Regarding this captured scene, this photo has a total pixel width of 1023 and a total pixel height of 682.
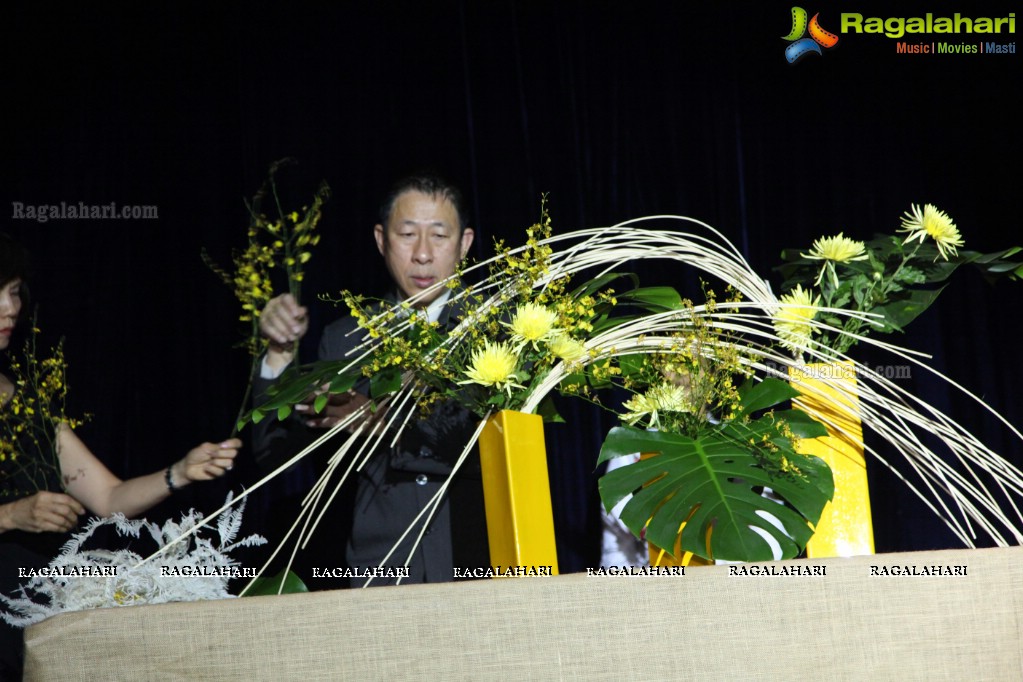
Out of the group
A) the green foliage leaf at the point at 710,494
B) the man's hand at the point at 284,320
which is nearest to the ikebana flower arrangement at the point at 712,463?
the green foliage leaf at the point at 710,494

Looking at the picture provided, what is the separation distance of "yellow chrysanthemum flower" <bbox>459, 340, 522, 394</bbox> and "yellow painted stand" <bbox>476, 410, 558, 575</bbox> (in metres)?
0.03

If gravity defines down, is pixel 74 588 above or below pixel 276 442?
below

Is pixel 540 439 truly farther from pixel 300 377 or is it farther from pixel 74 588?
pixel 74 588

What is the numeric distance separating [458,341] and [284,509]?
162 centimetres

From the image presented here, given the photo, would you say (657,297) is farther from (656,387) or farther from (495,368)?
(495,368)

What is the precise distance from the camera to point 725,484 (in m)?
0.84

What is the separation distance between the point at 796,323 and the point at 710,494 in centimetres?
21

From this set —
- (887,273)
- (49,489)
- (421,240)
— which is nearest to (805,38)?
(421,240)

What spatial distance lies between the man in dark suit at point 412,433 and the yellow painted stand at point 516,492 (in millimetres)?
233

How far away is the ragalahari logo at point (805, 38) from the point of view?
2740 mm

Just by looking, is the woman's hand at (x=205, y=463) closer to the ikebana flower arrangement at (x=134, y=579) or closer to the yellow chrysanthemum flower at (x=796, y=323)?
the ikebana flower arrangement at (x=134, y=579)

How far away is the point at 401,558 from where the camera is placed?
5.64 ft

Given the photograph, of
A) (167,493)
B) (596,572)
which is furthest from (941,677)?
(167,493)

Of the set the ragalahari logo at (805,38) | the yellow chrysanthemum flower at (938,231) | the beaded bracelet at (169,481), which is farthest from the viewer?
the ragalahari logo at (805,38)
